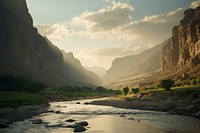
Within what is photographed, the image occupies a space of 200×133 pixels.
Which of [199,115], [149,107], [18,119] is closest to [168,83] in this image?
[149,107]

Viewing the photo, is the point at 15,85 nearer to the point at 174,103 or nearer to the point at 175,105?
the point at 174,103

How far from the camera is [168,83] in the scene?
9869 centimetres

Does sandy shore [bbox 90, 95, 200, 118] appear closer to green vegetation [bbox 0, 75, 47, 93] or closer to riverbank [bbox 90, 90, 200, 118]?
riverbank [bbox 90, 90, 200, 118]

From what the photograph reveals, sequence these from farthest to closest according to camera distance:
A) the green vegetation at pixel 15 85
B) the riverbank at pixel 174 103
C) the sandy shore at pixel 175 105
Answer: the green vegetation at pixel 15 85 < the riverbank at pixel 174 103 < the sandy shore at pixel 175 105

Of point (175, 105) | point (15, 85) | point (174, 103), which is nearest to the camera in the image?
point (175, 105)

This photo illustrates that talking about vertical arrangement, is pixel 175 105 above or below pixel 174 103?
below

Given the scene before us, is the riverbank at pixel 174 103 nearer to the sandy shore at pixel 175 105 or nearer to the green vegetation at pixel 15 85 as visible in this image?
the sandy shore at pixel 175 105

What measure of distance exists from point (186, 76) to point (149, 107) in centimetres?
9907

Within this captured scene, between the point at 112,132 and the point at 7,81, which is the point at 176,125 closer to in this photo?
the point at 112,132

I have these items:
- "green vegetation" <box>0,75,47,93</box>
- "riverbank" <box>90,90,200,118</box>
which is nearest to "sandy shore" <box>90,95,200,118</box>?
"riverbank" <box>90,90,200,118</box>

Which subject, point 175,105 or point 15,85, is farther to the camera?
point 15,85

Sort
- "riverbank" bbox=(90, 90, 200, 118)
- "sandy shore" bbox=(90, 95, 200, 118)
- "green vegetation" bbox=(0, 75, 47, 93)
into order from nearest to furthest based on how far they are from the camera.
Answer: "sandy shore" bbox=(90, 95, 200, 118)
"riverbank" bbox=(90, 90, 200, 118)
"green vegetation" bbox=(0, 75, 47, 93)

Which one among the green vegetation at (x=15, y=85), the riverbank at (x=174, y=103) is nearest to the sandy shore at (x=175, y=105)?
the riverbank at (x=174, y=103)

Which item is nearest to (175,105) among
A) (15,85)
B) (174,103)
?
(174,103)
